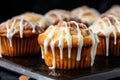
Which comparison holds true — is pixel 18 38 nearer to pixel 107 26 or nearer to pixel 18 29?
pixel 18 29

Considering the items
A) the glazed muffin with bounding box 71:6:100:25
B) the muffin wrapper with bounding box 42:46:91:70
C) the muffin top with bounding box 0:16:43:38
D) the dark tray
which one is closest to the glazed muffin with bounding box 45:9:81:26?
the glazed muffin with bounding box 71:6:100:25

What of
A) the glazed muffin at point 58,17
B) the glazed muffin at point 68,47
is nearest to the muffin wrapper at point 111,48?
the glazed muffin at point 68,47

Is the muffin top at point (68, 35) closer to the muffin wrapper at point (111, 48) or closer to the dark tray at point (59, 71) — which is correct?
the dark tray at point (59, 71)

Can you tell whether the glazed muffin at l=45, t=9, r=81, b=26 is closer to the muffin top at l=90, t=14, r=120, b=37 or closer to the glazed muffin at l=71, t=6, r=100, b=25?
the glazed muffin at l=71, t=6, r=100, b=25

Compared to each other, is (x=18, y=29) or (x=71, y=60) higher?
(x=18, y=29)

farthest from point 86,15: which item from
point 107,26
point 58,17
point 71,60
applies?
point 71,60

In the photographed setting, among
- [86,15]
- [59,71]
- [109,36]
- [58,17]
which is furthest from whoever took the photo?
[86,15]

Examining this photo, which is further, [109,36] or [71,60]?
[109,36]
